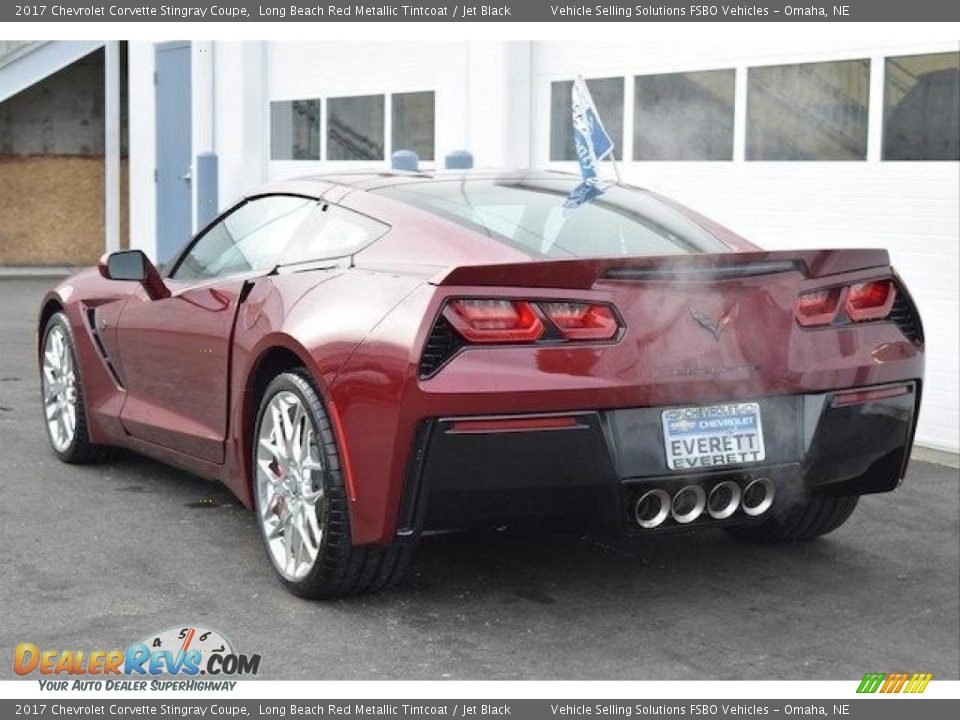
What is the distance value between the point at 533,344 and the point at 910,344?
137 cm

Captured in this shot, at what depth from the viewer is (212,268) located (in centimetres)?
584

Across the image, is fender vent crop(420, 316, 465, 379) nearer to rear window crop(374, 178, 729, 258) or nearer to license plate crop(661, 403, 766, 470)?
rear window crop(374, 178, 729, 258)

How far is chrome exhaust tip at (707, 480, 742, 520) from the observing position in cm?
450

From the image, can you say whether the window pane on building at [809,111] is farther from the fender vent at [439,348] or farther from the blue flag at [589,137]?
the fender vent at [439,348]

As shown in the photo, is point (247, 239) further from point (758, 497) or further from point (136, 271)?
point (758, 497)

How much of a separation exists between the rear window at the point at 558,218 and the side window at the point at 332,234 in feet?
0.49

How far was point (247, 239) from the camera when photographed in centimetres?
572

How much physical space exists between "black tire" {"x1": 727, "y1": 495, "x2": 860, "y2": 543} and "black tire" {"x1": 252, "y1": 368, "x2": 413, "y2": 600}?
1.44 metres

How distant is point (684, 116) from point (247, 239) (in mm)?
5112

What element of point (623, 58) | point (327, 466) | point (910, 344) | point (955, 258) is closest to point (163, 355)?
point (327, 466)

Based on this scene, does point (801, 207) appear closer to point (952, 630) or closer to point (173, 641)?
point (952, 630)

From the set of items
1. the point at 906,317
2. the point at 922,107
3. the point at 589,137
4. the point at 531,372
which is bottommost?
the point at 531,372
